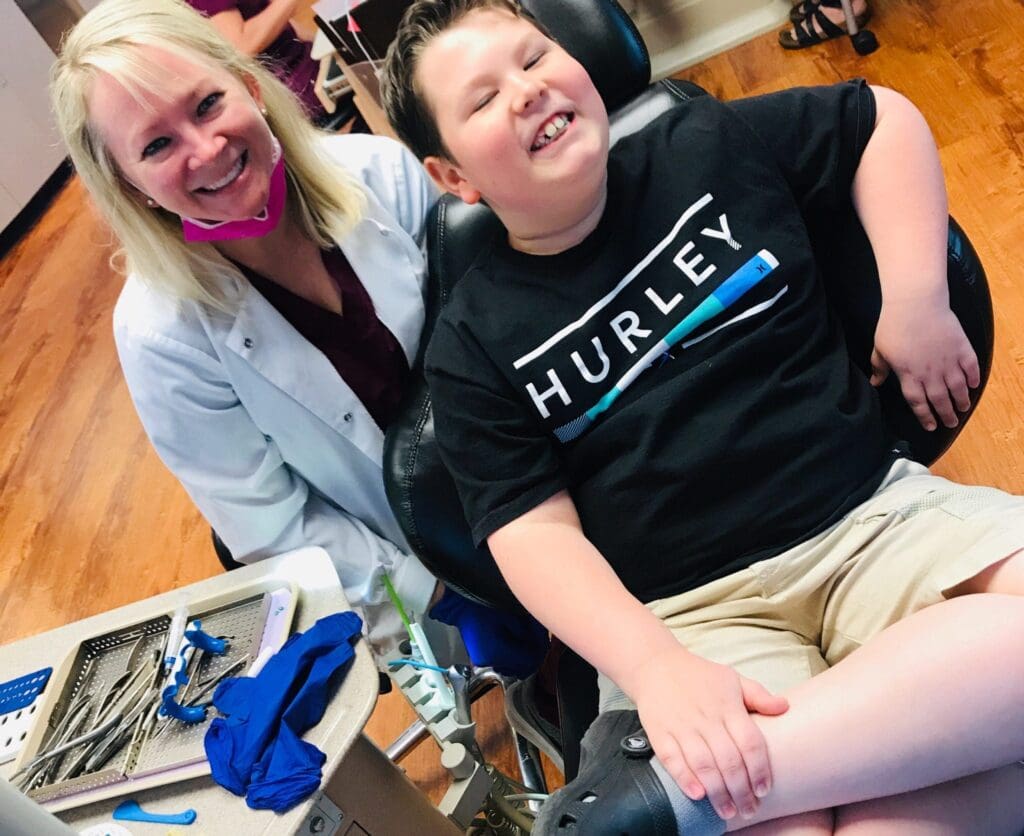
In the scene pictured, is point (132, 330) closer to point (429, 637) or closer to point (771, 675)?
point (429, 637)

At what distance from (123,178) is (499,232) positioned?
0.49 m

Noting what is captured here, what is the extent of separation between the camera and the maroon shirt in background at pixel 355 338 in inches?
47.8

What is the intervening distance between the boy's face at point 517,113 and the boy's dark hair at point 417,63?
0.8 inches

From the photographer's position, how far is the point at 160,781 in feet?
2.87

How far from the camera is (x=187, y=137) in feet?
3.42

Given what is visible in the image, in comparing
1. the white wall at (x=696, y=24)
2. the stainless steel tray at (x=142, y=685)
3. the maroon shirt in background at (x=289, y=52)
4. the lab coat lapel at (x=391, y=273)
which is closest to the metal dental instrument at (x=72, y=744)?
the stainless steel tray at (x=142, y=685)

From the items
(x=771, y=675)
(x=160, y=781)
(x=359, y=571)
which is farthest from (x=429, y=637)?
(x=771, y=675)

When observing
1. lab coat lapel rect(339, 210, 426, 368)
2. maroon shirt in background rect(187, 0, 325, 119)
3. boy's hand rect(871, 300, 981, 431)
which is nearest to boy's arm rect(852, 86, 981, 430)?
boy's hand rect(871, 300, 981, 431)

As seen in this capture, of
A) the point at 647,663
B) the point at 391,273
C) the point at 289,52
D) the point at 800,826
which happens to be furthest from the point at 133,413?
the point at 800,826

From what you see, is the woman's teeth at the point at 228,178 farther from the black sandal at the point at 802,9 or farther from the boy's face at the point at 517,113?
the black sandal at the point at 802,9

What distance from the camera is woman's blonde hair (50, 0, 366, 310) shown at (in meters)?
1.02

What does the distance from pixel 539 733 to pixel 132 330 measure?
2.57 feet

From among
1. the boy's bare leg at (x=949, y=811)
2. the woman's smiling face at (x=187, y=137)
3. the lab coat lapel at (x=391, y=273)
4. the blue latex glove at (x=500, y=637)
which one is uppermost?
the woman's smiling face at (x=187, y=137)

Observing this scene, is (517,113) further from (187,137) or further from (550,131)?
(187,137)
